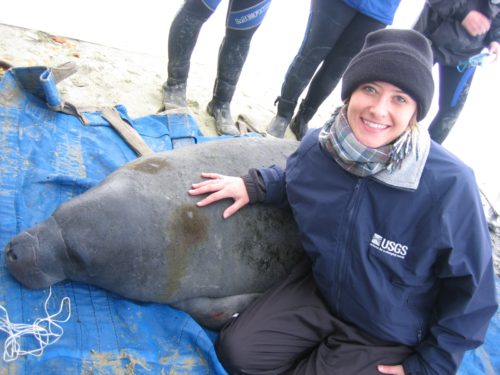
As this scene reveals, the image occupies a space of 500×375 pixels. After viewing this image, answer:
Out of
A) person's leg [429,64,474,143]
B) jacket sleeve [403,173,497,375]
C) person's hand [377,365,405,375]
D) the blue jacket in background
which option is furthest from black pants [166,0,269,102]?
person's hand [377,365,405,375]

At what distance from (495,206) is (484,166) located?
4.80 feet

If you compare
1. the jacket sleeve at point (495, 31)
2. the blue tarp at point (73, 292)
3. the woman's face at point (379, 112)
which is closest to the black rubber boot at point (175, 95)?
the blue tarp at point (73, 292)

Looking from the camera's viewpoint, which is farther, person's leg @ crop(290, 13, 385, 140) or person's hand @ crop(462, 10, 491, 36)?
person's leg @ crop(290, 13, 385, 140)

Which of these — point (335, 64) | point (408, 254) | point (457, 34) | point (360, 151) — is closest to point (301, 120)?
point (335, 64)

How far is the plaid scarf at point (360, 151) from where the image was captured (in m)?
1.91

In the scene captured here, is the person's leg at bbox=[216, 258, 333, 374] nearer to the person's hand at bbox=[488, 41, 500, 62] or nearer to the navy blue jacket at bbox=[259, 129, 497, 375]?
the navy blue jacket at bbox=[259, 129, 497, 375]

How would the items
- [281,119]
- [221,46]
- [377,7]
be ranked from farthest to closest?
[281,119] < [221,46] < [377,7]

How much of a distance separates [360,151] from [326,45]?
8.09ft

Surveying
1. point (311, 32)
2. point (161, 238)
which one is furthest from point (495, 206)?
point (161, 238)

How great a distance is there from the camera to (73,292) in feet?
6.93

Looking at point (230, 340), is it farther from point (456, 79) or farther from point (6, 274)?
point (456, 79)

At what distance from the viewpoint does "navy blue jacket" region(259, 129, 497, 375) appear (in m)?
1.83

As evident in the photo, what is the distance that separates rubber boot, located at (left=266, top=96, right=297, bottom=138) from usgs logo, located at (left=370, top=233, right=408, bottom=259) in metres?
2.78

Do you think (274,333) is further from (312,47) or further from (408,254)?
(312,47)
